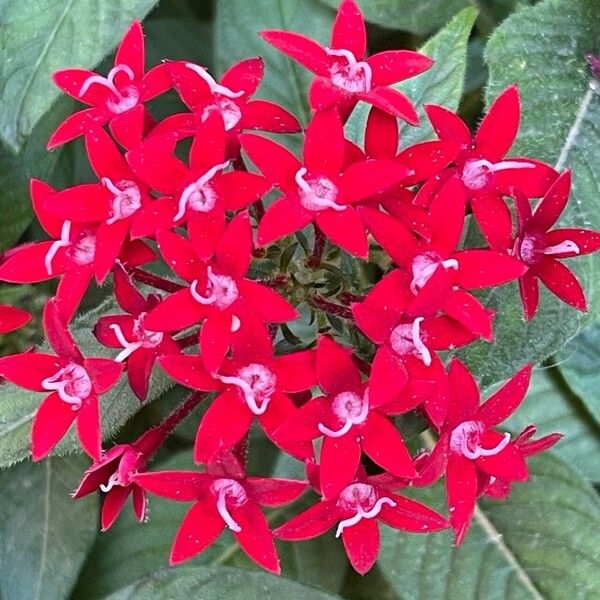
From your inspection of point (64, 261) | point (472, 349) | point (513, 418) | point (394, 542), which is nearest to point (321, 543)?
point (394, 542)

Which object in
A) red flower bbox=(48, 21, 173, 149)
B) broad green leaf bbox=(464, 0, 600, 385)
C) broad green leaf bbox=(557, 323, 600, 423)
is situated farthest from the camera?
broad green leaf bbox=(557, 323, 600, 423)

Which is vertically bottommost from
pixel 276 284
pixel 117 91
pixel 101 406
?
pixel 101 406

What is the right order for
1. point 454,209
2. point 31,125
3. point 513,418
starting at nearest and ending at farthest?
point 454,209, point 31,125, point 513,418

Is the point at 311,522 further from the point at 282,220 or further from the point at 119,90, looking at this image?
the point at 119,90

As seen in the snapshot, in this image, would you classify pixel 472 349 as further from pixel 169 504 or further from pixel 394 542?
pixel 169 504

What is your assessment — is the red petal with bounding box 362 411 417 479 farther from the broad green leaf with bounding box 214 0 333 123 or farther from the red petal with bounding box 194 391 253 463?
the broad green leaf with bounding box 214 0 333 123

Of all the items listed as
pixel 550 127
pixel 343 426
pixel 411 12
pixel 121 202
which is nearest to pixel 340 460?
pixel 343 426

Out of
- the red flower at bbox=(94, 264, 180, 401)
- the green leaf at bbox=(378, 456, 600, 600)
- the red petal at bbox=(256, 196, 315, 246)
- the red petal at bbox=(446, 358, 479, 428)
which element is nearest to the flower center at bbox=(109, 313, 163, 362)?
the red flower at bbox=(94, 264, 180, 401)
